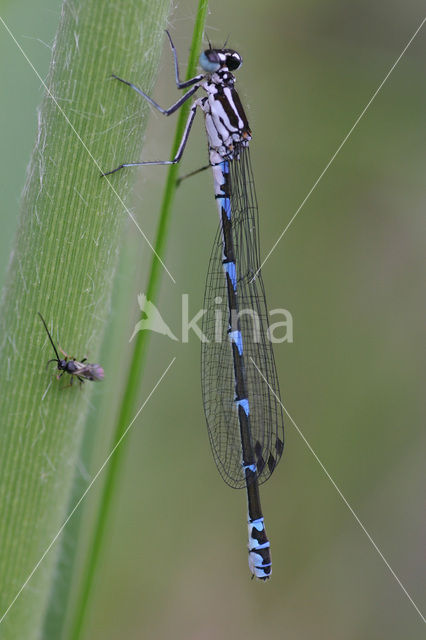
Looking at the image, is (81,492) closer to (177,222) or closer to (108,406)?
(108,406)

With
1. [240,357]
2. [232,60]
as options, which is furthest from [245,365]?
[232,60]

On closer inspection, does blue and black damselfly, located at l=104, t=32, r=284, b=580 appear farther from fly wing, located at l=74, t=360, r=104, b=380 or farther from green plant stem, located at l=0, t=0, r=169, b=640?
green plant stem, located at l=0, t=0, r=169, b=640

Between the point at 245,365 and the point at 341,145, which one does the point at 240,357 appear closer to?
the point at 245,365

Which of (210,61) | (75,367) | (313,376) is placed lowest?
(75,367)

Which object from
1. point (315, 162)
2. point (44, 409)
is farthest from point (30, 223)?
point (315, 162)

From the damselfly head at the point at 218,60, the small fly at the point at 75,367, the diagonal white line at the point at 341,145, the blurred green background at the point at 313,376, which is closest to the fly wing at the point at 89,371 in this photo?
the small fly at the point at 75,367

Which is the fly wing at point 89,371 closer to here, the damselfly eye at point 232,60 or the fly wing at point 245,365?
the fly wing at point 245,365

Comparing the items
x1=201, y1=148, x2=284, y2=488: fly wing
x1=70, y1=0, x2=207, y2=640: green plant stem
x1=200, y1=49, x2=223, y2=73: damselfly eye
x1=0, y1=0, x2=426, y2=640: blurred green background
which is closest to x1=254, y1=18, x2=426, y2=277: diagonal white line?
x1=0, y1=0, x2=426, y2=640: blurred green background

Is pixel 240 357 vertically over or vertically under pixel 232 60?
under
